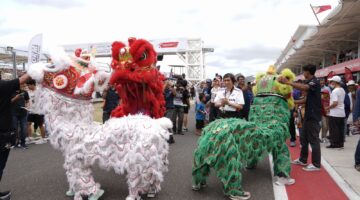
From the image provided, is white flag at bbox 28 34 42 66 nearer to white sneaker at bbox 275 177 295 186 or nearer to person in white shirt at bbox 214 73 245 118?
person in white shirt at bbox 214 73 245 118

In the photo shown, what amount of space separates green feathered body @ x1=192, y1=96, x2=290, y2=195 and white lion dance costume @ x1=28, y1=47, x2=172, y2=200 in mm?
577

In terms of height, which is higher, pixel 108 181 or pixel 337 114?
pixel 337 114

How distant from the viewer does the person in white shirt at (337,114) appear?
6.76m

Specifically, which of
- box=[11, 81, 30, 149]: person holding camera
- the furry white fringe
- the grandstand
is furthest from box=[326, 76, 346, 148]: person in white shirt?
box=[11, 81, 30, 149]: person holding camera

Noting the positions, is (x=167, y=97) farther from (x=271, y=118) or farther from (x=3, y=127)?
(x=3, y=127)

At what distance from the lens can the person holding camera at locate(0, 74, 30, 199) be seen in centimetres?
352

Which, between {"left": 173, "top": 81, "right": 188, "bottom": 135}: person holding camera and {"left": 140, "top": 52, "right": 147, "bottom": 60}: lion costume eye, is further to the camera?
{"left": 173, "top": 81, "right": 188, "bottom": 135}: person holding camera

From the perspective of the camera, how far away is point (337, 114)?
22.5 feet

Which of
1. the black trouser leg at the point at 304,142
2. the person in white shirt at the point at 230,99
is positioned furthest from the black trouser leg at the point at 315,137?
the person in white shirt at the point at 230,99

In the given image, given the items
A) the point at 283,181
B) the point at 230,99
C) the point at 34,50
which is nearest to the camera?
the point at 283,181

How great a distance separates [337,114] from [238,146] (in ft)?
13.7

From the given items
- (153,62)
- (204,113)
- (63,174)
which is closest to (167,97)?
(204,113)

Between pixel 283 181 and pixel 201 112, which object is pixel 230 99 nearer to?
pixel 283 181

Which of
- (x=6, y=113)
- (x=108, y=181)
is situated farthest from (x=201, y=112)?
(x=6, y=113)
